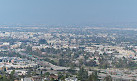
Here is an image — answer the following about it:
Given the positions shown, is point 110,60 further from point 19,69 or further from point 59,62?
Result: point 19,69

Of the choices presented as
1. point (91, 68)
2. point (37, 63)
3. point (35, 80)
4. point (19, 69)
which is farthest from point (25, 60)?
point (35, 80)

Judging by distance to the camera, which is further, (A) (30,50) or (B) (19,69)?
(A) (30,50)

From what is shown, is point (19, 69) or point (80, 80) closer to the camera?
point (80, 80)

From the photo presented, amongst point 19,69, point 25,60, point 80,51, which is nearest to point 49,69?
point 19,69

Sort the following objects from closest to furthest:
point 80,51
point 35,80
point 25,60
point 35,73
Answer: point 35,80 < point 35,73 < point 25,60 < point 80,51

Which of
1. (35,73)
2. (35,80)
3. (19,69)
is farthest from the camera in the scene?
Result: (19,69)

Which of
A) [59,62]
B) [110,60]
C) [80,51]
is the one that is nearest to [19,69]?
[59,62]

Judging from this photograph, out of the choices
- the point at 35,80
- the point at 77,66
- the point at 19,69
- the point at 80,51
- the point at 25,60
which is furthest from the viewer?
the point at 80,51

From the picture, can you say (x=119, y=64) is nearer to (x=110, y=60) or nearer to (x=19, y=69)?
(x=110, y=60)

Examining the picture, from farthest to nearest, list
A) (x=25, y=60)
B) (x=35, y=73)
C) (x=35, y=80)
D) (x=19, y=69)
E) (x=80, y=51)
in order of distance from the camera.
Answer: (x=80, y=51), (x=25, y=60), (x=19, y=69), (x=35, y=73), (x=35, y=80)
